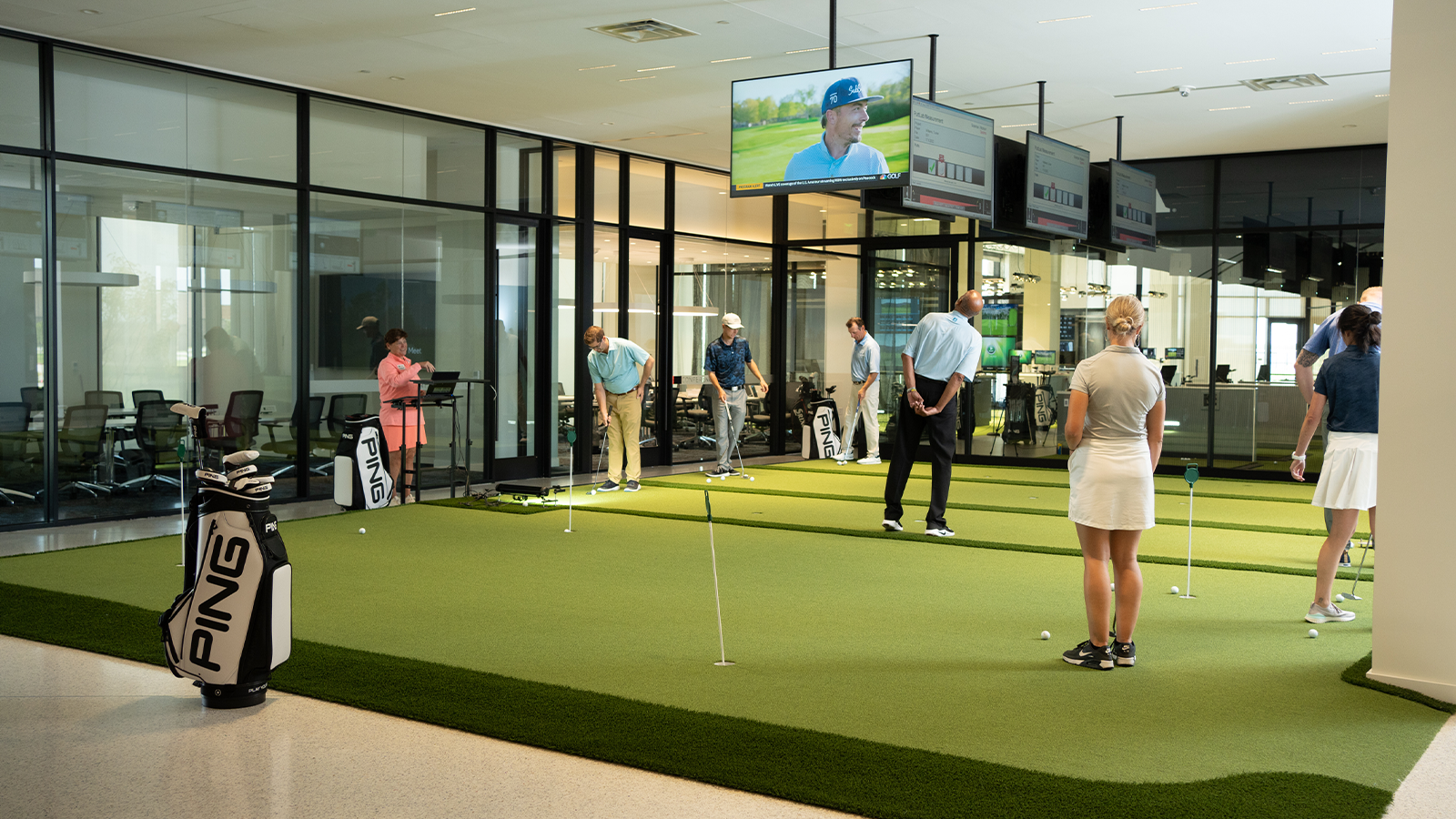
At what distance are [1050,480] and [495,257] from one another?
21.4ft

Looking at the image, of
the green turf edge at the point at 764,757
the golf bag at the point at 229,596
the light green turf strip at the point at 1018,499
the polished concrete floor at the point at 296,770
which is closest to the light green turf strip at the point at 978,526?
the light green turf strip at the point at 1018,499

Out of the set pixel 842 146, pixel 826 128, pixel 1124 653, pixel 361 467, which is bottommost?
pixel 1124 653

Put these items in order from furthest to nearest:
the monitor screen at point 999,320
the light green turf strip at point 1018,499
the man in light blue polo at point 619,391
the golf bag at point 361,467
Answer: the monitor screen at point 999,320
the man in light blue polo at point 619,391
the light green turf strip at point 1018,499
the golf bag at point 361,467

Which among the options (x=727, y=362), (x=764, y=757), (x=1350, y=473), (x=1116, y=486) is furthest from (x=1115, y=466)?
(x=727, y=362)

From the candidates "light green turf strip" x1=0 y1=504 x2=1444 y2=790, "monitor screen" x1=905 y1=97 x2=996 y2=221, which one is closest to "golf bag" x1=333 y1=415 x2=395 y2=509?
"light green turf strip" x1=0 y1=504 x2=1444 y2=790

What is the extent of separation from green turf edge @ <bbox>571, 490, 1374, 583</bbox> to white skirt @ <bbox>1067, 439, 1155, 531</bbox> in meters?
2.64

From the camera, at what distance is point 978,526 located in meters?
9.10

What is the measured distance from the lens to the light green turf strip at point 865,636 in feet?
13.0

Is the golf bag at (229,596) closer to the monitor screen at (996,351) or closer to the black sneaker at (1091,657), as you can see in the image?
the black sneaker at (1091,657)

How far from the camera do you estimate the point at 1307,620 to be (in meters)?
5.70

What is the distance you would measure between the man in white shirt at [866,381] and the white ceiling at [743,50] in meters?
3.06

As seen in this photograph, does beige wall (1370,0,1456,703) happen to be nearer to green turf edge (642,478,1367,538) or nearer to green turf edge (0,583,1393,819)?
green turf edge (0,583,1393,819)

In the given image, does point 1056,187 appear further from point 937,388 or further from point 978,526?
point 978,526

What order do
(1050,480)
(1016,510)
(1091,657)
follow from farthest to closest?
(1050,480) < (1016,510) < (1091,657)
